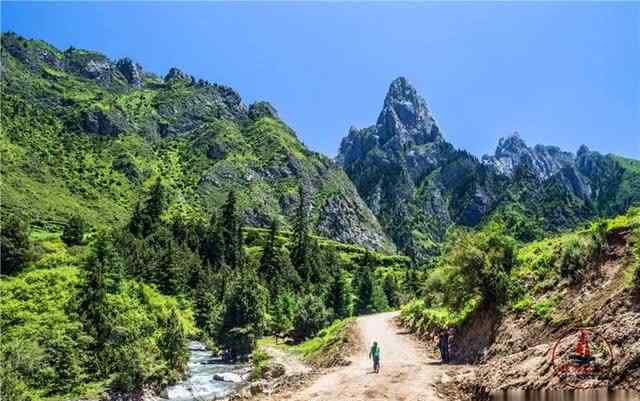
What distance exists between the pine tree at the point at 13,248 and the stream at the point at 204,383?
2603cm

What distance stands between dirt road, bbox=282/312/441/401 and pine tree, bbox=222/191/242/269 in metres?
85.9

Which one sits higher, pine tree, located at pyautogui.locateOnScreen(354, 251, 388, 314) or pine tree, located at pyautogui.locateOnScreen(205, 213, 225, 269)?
pine tree, located at pyautogui.locateOnScreen(205, 213, 225, 269)

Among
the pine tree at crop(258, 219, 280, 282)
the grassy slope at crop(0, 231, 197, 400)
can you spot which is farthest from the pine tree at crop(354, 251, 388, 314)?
the grassy slope at crop(0, 231, 197, 400)

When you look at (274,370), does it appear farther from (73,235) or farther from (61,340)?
(73,235)

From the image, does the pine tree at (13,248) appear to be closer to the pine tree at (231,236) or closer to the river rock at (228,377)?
the river rock at (228,377)

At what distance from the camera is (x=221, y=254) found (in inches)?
5002

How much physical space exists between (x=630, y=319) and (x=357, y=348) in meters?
30.2

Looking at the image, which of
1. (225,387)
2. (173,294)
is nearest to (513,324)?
(225,387)

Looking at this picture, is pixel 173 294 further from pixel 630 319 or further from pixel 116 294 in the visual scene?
pixel 630 319

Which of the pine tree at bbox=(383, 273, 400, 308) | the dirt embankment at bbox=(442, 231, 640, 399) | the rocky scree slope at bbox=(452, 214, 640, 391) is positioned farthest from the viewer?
the pine tree at bbox=(383, 273, 400, 308)

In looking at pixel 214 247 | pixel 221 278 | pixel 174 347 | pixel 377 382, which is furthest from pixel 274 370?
pixel 214 247

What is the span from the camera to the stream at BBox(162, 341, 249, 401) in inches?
1875

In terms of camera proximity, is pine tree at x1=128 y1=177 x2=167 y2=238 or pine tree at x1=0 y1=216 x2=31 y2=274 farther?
pine tree at x1=128 y1=177 x2=167 y2=238

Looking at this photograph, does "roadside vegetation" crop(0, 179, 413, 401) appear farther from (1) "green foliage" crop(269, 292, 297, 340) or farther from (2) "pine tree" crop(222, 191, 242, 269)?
(2) "pine tree" crop(222, 191, 242, 269)
